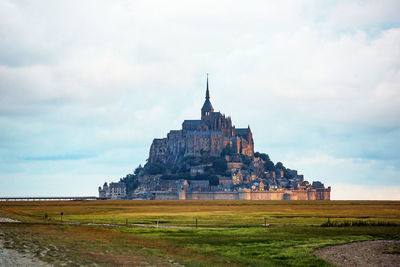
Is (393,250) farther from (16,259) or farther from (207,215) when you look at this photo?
(207,215)

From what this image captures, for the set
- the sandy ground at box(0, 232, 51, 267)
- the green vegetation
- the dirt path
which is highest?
the sandy ground at box(0, 232, 51, 267)

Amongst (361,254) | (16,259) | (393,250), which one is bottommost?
(361,254)

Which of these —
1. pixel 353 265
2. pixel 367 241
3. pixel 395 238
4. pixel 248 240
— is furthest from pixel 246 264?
pixel 395 238

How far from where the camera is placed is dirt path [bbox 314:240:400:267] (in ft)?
93.6

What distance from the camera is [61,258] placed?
88.9 ft

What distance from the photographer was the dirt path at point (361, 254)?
28.5 metres

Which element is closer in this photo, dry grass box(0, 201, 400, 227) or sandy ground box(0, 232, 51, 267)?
sandy ground box(0, 232, 51, 267)

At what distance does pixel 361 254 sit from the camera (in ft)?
103

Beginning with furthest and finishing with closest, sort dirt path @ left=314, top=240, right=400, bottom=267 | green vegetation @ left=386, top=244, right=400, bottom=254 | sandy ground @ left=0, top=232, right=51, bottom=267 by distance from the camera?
green vegetation @ left=386, top=244, right=400, bottom=254, dirt path @ left=314, top=240, right=400, bottom=267, sandy ground @ left=0, top=232, right=51, bottom=267

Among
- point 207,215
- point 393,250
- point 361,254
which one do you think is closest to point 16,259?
point 361,254

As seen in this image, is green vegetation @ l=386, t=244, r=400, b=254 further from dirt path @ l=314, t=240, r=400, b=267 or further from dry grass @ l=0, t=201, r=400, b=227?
dry grass @ l=0, t=201, r=400, b=227

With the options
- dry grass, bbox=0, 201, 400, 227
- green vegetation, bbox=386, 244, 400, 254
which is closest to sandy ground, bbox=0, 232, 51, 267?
green vegetation, bbox=386, 244, 400, 254

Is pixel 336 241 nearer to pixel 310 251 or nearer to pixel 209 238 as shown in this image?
pixel 310 251

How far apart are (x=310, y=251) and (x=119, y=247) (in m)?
10.8
